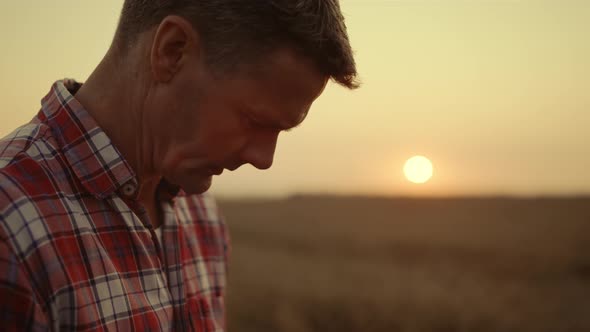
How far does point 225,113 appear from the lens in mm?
1818

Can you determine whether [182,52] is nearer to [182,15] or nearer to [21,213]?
[182,15]

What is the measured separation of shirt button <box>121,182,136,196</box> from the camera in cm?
184

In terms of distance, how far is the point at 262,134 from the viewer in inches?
75.1

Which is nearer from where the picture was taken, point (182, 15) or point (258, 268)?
point (182, 15)

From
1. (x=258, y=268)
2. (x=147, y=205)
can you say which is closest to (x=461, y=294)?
(x=258, y=268)

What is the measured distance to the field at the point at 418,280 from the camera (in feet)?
24.2

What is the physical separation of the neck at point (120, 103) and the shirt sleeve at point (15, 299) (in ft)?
1.63

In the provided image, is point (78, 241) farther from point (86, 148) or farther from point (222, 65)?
point (222, 65)

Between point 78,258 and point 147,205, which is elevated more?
point 147,205

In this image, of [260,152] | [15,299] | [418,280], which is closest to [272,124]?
[260,152]

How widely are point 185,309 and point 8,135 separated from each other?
714 mm

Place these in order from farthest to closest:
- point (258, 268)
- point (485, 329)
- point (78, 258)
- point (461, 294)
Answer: point (258, 268), point (461, 294), point (485, 329), point (78, 258)

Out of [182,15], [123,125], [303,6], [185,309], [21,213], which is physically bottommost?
[185,309]

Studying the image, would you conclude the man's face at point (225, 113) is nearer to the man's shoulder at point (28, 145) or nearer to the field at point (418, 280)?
the man's shoulder at point (28, 145)
